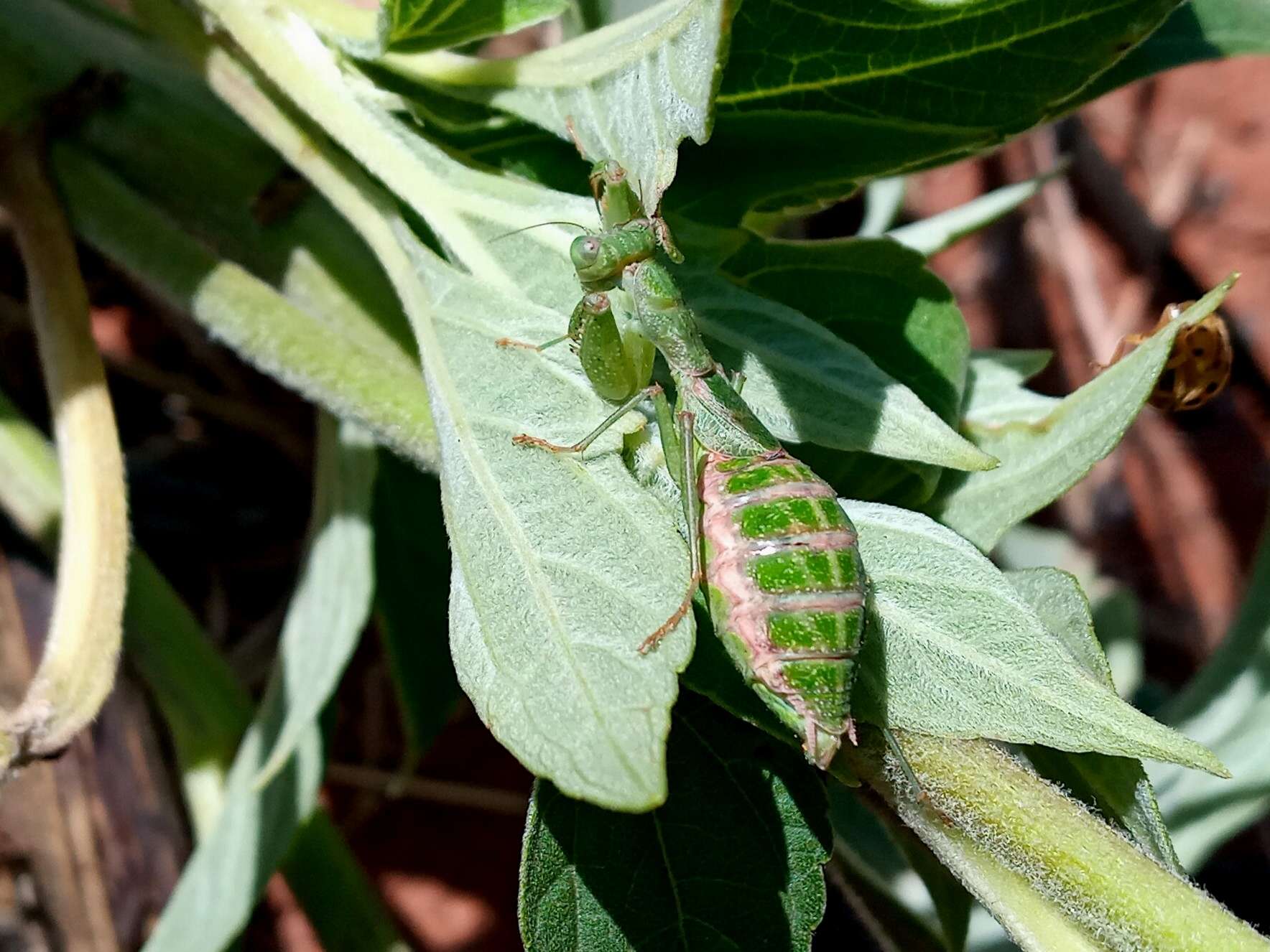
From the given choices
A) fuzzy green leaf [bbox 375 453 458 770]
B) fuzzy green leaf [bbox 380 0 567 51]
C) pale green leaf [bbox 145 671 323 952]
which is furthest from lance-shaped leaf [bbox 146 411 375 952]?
fuzzy green leaf [bbox 380 0 567 51]

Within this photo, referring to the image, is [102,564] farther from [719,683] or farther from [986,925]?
[986,925]

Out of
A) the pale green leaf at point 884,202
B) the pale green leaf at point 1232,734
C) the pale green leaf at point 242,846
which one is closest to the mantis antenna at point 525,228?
the pale green leaf at point 242,846

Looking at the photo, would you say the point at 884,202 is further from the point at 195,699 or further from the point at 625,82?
the point at 195,699

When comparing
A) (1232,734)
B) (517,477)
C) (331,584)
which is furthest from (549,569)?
(1232,734)

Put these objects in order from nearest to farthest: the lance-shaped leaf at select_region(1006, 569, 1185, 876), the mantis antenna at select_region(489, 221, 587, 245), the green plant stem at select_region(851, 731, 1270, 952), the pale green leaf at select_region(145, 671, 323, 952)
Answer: the green plant stem at select_region(851, 731, 1270, 952)
the lance-shaped leaf at select_region(1006, 569, 1185, 876)
the mantis antenna at select_region(489, 221, 587, 245)
the pale green leaf at select_region(145, 671, 323, 952)

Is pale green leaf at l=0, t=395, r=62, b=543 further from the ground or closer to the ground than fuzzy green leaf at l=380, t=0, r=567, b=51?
closer to the ground

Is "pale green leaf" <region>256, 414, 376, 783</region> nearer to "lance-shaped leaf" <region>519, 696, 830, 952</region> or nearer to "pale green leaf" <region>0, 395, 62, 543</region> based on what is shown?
"pale green leaf" <region>0, 395, 62, 543</region>
